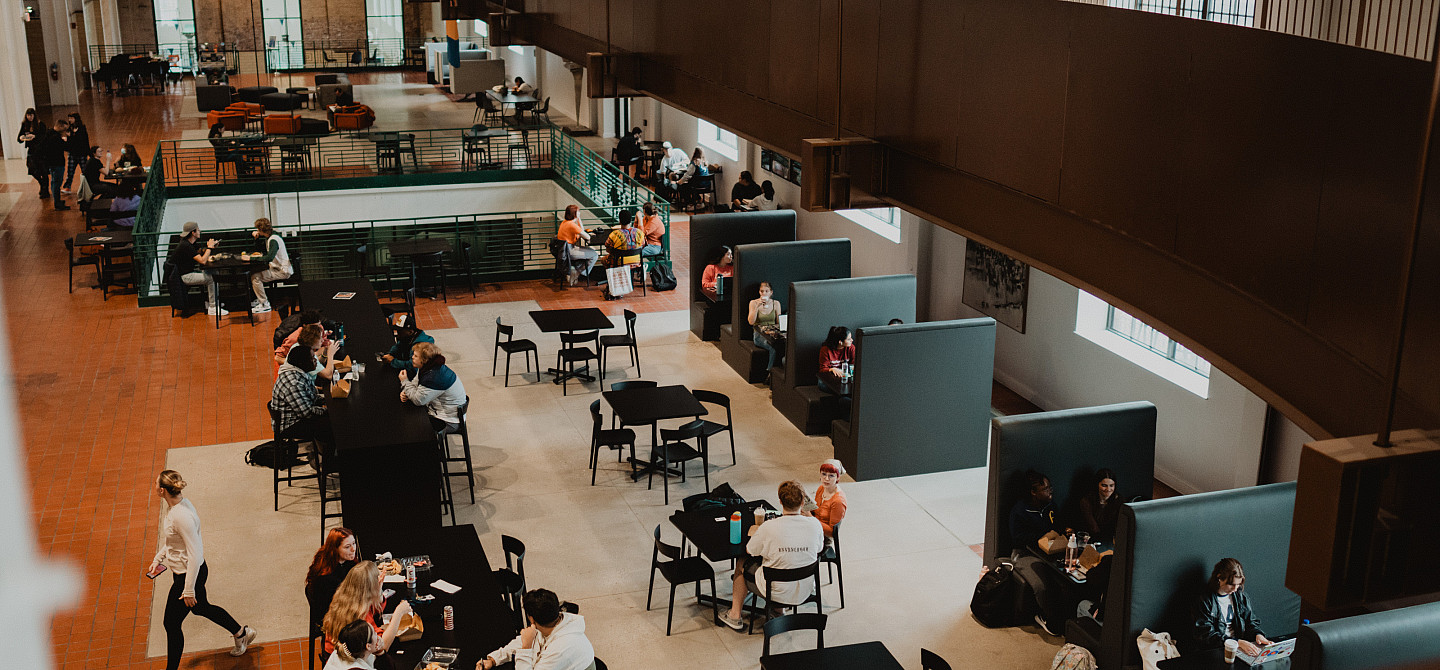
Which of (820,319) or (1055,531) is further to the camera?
(820,319)

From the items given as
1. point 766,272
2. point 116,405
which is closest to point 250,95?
point 116,405

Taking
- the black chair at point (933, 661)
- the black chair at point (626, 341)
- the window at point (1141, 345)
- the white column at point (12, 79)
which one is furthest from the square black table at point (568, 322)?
the white column at point (12, 79)

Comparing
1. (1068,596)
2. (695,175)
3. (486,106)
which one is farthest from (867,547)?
(486,106)

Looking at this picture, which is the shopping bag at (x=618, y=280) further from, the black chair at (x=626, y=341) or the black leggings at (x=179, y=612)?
the black leggings at (x=179, y=612)

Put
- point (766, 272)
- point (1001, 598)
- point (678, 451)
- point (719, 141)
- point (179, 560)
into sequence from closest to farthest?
1. point (179, 560)
2. point (1001, 598)
3. point (678, 451)
4. point (766, 272)
5. point (719, 141)

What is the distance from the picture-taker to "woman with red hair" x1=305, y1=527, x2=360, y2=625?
7.07m

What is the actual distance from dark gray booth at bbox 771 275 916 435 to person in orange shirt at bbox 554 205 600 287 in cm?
541

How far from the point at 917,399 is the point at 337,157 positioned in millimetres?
18171

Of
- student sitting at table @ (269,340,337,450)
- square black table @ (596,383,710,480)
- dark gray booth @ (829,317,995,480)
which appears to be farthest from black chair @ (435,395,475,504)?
dark gray booth @ (829,317,995,480)

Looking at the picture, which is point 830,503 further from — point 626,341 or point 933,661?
point 626,341

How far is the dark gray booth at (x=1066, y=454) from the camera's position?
850 centimetres

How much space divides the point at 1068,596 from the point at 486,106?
23419mm

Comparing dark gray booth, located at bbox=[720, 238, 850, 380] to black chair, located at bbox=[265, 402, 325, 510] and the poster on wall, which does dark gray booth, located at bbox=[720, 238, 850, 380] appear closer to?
the poster on wall

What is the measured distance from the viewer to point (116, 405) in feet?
40.2
